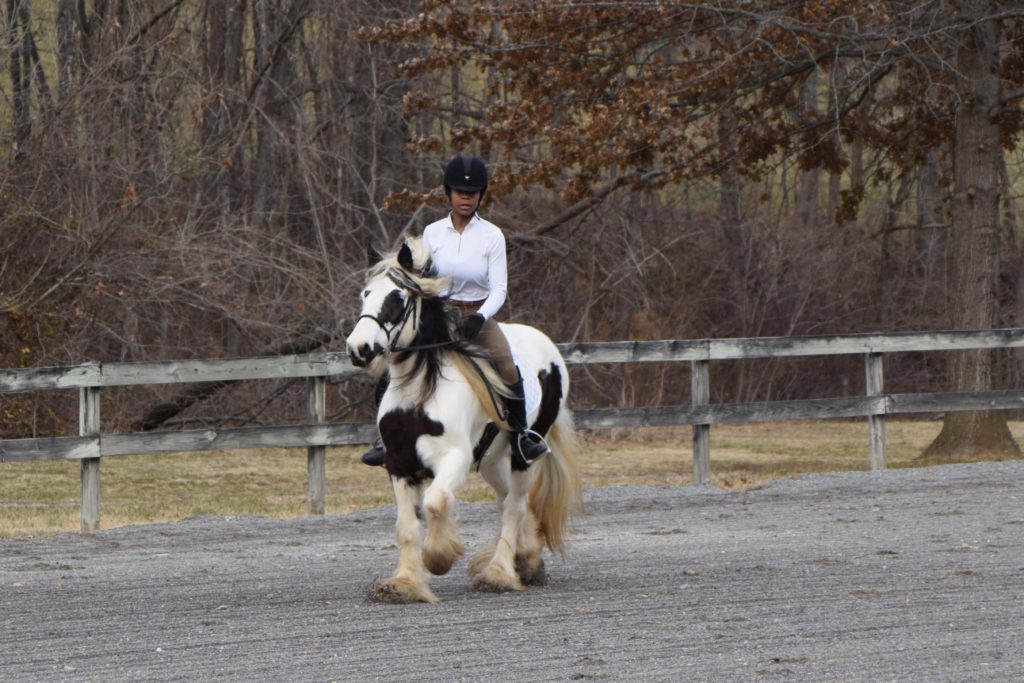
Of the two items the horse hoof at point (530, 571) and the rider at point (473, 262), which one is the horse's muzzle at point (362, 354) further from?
the horse hoof at point (530, 571)

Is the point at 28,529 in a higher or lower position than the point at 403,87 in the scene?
lower

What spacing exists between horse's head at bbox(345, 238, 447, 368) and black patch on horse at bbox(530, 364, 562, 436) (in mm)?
1240

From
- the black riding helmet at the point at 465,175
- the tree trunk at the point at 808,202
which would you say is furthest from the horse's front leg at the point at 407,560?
the tree trunk at the point at 808,202

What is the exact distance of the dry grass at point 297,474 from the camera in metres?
13.6

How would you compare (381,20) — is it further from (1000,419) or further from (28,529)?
(28,529)

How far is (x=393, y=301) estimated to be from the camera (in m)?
7.77

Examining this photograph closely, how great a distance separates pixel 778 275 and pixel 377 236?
7.86m

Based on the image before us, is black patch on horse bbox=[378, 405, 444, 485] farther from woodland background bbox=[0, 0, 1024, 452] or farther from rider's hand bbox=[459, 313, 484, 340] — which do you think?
woodland background bbox=[0, 0, 1024, 452]

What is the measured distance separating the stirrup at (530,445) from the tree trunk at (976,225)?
9168mm

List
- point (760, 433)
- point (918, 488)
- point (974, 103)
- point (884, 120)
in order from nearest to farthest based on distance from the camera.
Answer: point (918, 488), point (974, 103), point (884, 120), point (760, 433)

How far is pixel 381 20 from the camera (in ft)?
75.8

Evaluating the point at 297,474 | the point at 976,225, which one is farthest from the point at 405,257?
the point at 976,225

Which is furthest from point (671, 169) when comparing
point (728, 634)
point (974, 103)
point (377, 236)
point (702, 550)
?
point (728, 634)

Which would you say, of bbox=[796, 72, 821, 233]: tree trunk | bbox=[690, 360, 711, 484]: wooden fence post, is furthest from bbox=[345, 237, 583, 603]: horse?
bbox=[796, 72, 821, 233]: tree trunk
